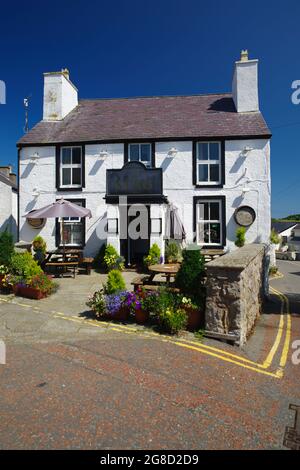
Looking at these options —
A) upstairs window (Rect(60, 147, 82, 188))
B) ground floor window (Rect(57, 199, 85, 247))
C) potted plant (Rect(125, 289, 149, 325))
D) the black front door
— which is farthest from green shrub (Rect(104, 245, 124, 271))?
potted plant (Rect(125, 289, 149, 325))

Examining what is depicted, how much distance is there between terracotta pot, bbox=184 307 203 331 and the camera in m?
6.12

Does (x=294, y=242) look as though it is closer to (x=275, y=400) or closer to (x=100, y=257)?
(x=100, y=257)

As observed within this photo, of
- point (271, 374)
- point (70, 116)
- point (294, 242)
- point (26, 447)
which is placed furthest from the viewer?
point (294, 242)

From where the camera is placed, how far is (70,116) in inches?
689

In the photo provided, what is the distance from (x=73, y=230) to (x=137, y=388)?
12532mm

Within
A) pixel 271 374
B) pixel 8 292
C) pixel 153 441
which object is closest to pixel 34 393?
pixel 153 441

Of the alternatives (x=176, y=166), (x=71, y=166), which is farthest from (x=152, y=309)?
(x=71, y=166)

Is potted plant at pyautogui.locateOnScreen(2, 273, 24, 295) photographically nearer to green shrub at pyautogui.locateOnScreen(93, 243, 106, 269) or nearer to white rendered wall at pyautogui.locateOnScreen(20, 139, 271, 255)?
green shrub at pyautogui.locateOnScreen(93, 243, 106, 269)

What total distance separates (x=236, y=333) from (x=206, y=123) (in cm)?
1288

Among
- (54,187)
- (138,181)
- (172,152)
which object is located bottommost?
(138,181)

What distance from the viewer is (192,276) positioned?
6359 millimetres

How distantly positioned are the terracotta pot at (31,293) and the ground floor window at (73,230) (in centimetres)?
667

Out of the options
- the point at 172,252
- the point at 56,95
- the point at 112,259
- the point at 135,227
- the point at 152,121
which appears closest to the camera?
the point at 112,259

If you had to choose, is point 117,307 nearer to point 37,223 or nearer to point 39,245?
point 39,245
